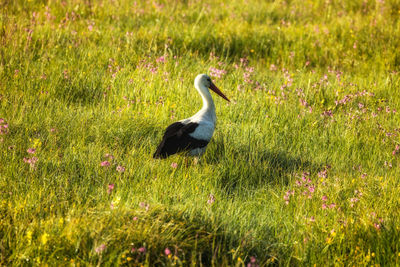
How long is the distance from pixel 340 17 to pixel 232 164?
6.38 metres

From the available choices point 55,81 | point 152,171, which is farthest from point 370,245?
point 55,81

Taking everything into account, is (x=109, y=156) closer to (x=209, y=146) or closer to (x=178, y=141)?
(x=178, y=141)

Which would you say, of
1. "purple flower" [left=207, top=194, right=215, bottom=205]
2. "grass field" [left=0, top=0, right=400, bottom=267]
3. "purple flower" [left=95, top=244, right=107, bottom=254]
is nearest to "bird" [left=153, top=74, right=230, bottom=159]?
"grass field" [left=0, top=0, right=400, bottom=267]

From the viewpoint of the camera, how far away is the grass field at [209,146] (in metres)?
3.35

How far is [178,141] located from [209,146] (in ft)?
1.84

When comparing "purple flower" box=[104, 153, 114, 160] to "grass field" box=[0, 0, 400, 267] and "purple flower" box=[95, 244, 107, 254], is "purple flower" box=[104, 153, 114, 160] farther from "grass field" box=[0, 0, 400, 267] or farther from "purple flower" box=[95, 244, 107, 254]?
"purple flower" box=[95, 244, 107, 254]

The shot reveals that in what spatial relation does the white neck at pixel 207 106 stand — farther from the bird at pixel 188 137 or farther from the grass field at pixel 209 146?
the grass field at pixel 209 146

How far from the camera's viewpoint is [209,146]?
5.16 metres

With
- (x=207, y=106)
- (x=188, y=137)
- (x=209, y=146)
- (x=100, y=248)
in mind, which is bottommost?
(x=209, y=146)

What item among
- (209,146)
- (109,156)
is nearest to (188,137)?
(209,146)

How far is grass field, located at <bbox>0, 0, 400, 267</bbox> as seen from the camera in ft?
11.0

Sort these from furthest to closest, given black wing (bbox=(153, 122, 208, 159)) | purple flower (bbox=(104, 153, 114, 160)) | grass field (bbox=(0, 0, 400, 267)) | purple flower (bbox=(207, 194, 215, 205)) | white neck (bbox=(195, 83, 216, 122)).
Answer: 1. white neck (bbox=(195, 83, 216, 122))
2. black wing (bbox=(153, 122, 208, 159))
3. purple flower (bbox=(104, 153, 114, 160))
4. purple flower (bbox=(207, 194, 215, 205))
5. grass field (bbox=(0, 0, 400, 267))

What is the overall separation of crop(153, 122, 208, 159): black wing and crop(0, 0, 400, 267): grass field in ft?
0.40

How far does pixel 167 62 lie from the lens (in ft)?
22.9
